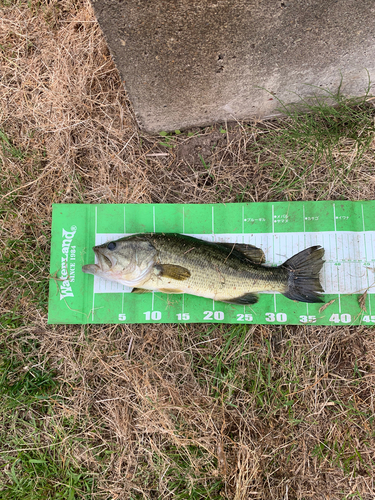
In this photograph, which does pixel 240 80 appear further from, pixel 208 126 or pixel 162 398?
pixel 162 398

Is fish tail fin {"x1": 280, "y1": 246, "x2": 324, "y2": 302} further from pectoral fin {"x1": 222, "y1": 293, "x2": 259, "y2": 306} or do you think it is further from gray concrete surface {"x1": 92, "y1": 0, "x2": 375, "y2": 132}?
gray concrete surface {"x1": 92, "y1": 0, "x2": 375, "y2": 132}

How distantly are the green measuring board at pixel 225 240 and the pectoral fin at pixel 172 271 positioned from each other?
0.42 metres

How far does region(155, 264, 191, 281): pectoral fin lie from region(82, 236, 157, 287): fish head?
101 millimetres

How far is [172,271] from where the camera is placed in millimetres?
3646

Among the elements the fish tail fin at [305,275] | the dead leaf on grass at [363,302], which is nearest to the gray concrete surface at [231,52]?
the fish tail fin at [305,275]

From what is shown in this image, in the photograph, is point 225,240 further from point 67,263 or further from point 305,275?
point 67,263

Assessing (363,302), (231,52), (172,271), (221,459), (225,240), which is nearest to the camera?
(231,52)

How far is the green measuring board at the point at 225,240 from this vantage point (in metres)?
3.93

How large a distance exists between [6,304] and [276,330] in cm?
331

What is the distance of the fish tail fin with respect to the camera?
3773mm

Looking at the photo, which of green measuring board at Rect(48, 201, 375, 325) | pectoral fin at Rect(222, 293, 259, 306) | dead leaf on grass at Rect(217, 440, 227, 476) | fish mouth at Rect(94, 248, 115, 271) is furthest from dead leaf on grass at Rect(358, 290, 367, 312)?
fish mouth at Rect(94, 248, 115, 271)

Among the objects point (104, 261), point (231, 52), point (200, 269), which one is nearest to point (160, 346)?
point (200, 269)

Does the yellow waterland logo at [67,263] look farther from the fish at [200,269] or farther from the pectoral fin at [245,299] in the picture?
the pectoral fin at [245,299]

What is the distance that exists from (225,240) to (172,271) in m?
0.82
